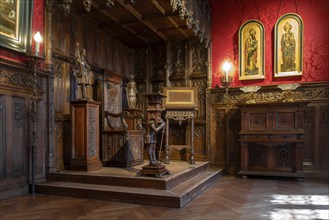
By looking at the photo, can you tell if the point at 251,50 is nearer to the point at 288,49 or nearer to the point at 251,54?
the point at 251,54

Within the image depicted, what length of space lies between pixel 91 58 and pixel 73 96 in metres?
1.06

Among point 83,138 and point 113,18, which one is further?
point 113,18

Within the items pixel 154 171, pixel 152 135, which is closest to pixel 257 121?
pixel 152 135

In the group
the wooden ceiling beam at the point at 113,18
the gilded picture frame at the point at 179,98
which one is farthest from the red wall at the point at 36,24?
the gilded picture frame at the point at 179,98

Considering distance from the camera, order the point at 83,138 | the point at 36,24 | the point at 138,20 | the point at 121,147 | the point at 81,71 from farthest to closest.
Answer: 1. the point at 138,20
2. the point at 121,147
3. the point at 81,71
4. the point at 83,138
5. the point at 36,24

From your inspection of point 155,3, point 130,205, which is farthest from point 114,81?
point 130,205

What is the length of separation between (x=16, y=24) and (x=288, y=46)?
5.04m

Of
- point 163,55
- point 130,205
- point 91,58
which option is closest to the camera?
point 130,205

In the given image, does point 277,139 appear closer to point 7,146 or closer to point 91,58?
point 91,58

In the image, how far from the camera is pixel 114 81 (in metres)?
6.31

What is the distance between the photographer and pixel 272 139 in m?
5.43

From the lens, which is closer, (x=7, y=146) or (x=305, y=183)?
(x=7, y=146)

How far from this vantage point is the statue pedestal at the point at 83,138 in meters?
4.60

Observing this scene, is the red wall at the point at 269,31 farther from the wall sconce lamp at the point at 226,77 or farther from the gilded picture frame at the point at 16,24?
the gilded picture frame at the point at 16,24
